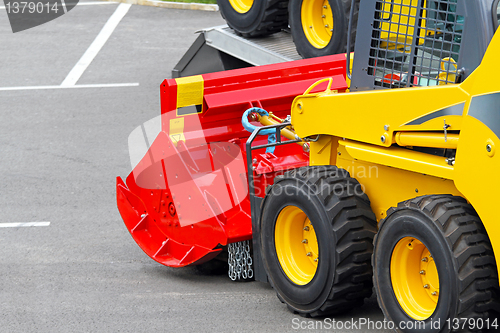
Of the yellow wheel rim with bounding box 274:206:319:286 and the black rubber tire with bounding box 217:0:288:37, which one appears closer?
the yellow wheel rim with bounding box 274:206:319:286

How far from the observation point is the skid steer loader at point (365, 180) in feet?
11.6

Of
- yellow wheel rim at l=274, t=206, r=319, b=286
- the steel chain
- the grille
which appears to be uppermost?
the grille

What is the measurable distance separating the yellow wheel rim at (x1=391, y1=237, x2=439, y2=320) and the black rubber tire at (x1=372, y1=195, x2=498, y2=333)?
13 cm

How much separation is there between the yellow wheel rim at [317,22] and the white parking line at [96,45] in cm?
619

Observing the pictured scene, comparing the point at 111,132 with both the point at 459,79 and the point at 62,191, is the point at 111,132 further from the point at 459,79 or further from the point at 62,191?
the point at 459,79

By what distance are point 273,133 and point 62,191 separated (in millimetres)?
3096

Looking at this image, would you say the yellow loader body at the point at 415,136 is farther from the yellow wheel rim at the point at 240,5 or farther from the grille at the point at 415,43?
the yellow wheel rim at the point at 240,5

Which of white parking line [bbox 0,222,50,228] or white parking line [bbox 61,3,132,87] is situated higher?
white parking line [bbox 0,222,50,228]

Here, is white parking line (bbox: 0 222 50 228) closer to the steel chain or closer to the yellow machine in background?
the steel chain

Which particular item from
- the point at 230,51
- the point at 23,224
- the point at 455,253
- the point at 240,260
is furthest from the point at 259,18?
the point at 455,253

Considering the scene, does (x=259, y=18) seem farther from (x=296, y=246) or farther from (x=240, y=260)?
(x=296, y=246)

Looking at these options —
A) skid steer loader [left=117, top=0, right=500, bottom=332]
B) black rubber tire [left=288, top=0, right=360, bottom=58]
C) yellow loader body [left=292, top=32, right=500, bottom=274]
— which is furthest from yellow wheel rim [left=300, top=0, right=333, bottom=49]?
yellow loader body [left=292, top=32, right=500, bottom=274]

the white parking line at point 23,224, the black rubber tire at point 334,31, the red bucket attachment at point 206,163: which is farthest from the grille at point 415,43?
the white parking line at point 23,224

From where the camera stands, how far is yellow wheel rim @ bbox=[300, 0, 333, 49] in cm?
715
